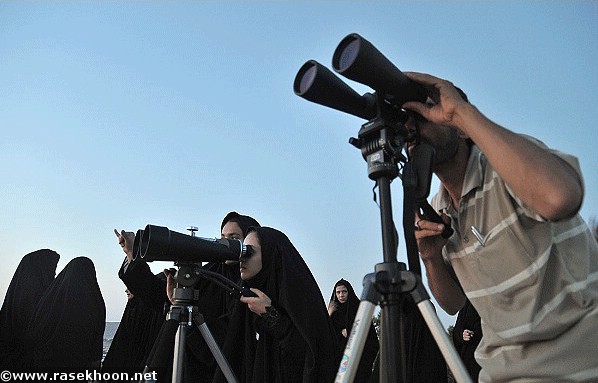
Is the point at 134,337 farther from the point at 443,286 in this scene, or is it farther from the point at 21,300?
the point at 443,286

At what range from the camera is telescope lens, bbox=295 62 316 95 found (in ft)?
4.62

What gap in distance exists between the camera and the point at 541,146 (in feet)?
4.43

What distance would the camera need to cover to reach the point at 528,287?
52.0 inches

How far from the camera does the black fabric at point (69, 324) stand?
14.3 ft

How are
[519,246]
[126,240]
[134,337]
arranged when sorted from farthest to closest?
[134,337] → [126,240] → [519,246]

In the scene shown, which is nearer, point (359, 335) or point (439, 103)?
point (359, 335)

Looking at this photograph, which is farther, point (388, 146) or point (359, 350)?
point (388, 146)

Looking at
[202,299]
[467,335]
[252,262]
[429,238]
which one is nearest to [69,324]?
[202,299]

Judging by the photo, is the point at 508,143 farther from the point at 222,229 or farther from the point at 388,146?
the point at 222,229

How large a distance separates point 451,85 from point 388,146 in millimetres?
257

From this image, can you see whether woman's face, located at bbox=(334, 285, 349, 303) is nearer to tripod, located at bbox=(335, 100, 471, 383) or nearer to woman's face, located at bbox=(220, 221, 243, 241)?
woman's face, located at bbox=(220, 221, 243, 241)

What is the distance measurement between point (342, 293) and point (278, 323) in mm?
4812

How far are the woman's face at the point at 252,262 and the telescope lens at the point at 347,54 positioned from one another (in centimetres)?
191

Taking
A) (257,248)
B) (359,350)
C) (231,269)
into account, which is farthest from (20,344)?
(359,350)
